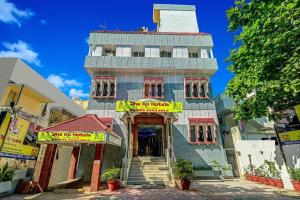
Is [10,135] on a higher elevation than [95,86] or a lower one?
lower

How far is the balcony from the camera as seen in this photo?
54.5 ft

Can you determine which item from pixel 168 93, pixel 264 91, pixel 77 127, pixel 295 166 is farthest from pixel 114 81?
pixel 295 166

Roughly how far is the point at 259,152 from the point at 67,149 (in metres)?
15.3

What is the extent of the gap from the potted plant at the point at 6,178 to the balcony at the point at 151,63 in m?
9.58

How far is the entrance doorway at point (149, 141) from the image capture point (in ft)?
56.6

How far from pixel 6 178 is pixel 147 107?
848cm

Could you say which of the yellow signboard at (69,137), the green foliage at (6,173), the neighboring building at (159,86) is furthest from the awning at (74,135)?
the neighboring building at (159,86)

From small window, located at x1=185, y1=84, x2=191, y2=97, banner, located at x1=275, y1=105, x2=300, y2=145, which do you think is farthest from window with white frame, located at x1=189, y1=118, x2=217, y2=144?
banner, located at x1=275, y1=105, x2=300, y2=145

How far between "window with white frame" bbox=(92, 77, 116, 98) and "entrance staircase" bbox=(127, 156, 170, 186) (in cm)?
602

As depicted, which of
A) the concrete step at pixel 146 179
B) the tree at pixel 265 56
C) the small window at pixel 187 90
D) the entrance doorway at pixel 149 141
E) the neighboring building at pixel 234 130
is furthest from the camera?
the entrance doorway at pixel 149 141

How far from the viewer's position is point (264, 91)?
8.35m

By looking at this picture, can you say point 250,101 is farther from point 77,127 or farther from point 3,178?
point 3,178

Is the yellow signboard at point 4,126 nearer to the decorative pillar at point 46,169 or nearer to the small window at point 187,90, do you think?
the decorative pillar at point 46,169

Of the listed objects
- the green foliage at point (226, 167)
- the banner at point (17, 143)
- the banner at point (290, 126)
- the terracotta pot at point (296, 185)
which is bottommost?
the terracotta pot at point (296, 185)
